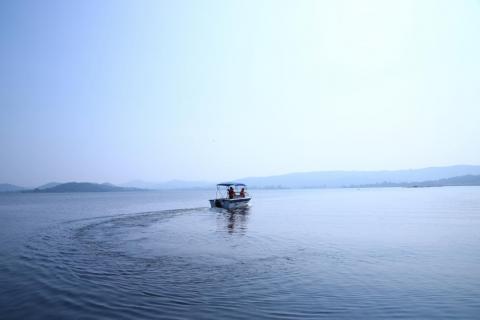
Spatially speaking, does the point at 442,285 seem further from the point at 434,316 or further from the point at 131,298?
the point at 131,298

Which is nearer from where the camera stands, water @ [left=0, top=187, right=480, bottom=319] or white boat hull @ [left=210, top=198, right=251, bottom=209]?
water @ [left=0, top=187, right=480, bottom=319]

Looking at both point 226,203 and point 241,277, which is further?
point 226,203

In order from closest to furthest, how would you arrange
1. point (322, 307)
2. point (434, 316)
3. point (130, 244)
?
point (434, 316), point (322, 307), point (130, 244)

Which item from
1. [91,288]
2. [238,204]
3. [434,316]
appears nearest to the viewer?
[434,316]

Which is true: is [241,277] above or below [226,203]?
below

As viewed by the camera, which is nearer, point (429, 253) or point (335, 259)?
point (335, 259)

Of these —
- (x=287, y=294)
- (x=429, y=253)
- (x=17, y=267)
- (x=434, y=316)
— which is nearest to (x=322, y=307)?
(x=287, y=294)

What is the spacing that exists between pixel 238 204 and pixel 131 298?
4140cm

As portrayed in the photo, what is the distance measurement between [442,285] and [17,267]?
18476 mm

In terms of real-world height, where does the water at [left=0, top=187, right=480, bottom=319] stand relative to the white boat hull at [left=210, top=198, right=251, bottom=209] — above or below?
below

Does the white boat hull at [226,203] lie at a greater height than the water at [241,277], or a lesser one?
greater

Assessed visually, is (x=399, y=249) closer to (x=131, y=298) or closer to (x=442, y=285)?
(x=442, y=285)

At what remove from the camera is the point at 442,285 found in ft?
39.8

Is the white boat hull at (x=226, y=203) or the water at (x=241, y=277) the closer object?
the water at (x=241, y=277)
